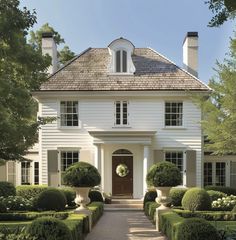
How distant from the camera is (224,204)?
2039 centimetres

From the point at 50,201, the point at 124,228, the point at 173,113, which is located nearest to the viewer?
the point at 124,228

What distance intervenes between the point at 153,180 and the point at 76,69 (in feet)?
43.6

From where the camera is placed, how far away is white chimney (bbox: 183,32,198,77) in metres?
27.2

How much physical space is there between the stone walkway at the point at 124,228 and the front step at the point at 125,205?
198cm

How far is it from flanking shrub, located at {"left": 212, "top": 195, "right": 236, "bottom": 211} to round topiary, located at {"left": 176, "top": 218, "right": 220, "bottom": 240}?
34.3ft

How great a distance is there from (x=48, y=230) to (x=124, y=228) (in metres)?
6.82

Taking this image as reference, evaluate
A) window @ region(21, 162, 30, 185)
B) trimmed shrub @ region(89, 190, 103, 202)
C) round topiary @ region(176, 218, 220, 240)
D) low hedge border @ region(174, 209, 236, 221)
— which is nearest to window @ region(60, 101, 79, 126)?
window @ region(21, 162, 30, 185)

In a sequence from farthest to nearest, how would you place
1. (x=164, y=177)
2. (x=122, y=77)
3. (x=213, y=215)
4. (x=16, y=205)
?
(x=122, y=77) < (x=16, y=205) < (x=213, y=215) < (x=164, y=177)

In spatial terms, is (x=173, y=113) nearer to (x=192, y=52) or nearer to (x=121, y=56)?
(x=192, y=52)

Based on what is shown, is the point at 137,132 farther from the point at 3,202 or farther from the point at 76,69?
the point at 3,202

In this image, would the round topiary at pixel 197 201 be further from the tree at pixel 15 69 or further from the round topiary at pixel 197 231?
the round topiary at pixel 197 231

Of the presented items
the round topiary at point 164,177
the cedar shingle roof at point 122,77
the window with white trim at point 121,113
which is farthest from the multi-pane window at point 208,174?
the round topiary at point 164,177

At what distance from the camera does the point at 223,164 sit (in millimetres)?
27531

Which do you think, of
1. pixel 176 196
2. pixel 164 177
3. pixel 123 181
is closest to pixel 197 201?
pixel 176 196
